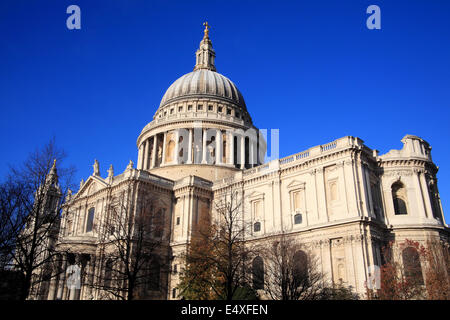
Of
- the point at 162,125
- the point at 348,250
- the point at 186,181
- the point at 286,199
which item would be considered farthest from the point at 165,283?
the point at 162,125

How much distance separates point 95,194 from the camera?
4916 centimetres

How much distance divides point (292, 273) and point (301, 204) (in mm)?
12591

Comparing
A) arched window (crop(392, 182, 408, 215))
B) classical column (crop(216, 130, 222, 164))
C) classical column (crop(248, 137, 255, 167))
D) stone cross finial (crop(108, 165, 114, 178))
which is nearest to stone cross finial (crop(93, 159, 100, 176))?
stone cross finial (crop(108, 165, 114, 178))

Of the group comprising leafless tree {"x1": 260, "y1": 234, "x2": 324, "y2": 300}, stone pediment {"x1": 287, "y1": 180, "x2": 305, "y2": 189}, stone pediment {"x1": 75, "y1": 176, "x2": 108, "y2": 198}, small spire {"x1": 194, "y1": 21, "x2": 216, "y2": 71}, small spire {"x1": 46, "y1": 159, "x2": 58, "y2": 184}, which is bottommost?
leafless tree {"x1": 260, "y1": 234, "x2": 324, "y2": 300}

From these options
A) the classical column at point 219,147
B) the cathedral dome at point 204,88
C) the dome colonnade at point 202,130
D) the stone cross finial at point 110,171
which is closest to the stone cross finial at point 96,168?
the stone cross finial at point 110,171

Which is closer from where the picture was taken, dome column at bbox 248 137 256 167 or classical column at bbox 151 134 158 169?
classical column at bbox 151 134 158 169

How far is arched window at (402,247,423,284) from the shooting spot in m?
31.0

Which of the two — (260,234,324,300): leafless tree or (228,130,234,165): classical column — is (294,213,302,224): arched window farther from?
(228,130,234,165): classical column

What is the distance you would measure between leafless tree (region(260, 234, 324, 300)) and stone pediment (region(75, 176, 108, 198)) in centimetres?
2481

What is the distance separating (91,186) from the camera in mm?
51000

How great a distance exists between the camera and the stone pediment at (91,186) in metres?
48.6

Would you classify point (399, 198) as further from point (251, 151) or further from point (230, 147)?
point (251, 151)
